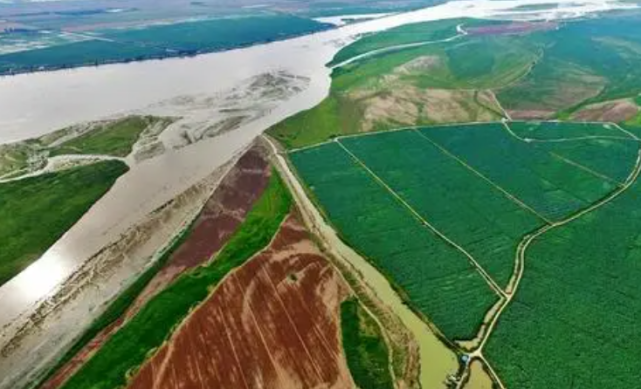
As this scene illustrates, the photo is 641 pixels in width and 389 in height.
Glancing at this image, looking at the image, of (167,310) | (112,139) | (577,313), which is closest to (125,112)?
(112,139)

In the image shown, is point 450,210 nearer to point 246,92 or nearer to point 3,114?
point 246,92

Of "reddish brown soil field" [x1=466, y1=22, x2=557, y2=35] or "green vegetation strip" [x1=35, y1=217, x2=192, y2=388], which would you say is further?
"reddish brown soil field" [x1=466, y1=22, x2=557, y2=35]

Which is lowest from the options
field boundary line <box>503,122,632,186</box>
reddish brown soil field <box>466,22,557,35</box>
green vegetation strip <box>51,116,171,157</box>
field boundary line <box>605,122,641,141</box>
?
reddish brown soil field <box>466,22,557,35</box>

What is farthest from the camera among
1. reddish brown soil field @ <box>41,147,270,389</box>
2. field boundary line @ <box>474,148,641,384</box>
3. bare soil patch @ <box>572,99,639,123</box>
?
bare soil patch @ <box>572,99,639,123</box>

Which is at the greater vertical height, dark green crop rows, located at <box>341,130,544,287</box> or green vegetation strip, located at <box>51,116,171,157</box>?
green vegetation strip, located at <box>51,116,171,157</box>

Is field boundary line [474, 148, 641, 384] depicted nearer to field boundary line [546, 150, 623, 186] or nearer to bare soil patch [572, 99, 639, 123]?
field boundary line [546, 150, 623, 186]

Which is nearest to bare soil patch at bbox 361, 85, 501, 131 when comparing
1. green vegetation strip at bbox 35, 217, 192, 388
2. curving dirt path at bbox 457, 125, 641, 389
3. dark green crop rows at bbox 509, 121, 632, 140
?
dark green crop rows at bbox 509, 121, 632, 140

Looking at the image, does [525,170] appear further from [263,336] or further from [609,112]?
[263,336]

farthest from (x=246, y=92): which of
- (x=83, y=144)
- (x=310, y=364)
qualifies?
(x=310, y=364)
